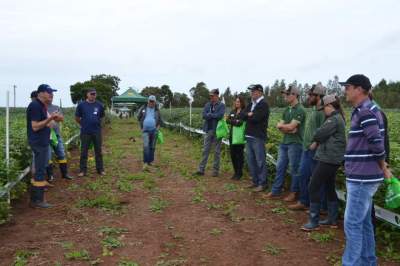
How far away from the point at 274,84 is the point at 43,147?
8136cm

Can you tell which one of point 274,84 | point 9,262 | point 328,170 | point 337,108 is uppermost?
point 274,84

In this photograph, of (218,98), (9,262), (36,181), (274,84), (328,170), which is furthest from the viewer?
(274,84)

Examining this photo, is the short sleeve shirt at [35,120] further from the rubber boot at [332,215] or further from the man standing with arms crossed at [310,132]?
the rubber boot at [332,215]

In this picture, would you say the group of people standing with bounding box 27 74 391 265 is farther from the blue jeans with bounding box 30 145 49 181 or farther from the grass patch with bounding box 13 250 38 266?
the grass patch with bounding box 13 250 38 266

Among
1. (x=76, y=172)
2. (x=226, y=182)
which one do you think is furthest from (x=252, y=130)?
(x=76, y=172)

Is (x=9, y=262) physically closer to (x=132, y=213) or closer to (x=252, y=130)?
(x=132, y=213)

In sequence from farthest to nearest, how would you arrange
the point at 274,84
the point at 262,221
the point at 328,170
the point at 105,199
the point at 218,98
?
the point at 274,84 → the point at 218,98 → the point at 105,199 → the point at 262,221 → the point at 328,170

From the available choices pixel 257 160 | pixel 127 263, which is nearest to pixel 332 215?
pixel 257 160

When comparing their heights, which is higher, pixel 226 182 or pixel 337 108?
pixel 337 108

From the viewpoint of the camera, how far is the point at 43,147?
6.88 m

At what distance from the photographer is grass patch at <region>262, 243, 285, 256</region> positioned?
502 centimetres

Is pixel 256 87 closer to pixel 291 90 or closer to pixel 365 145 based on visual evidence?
pixel 291 90

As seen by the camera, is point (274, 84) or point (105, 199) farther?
point (274, 84)

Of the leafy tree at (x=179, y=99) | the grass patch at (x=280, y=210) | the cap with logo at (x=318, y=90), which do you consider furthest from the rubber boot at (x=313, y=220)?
the leafy tree at (x=179, y=99)
